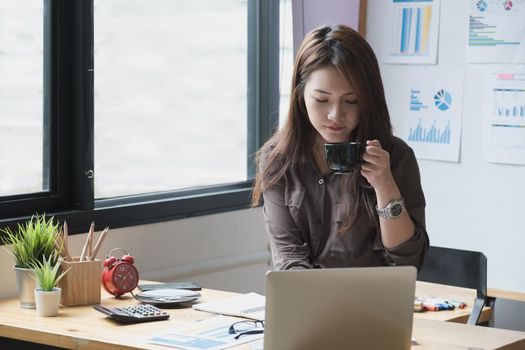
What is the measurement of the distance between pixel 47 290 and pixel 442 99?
1.92 meters

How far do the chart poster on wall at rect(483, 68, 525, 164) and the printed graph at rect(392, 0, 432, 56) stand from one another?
14.3 inches

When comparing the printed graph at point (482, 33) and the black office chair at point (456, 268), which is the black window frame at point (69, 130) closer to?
the black office chair at point (456, 268)

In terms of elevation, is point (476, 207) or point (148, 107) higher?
point (148, 107)

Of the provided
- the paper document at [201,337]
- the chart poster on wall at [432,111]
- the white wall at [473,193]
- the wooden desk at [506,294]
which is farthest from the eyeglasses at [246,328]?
the chart poster on wall at [432,111]

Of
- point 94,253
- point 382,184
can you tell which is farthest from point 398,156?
point 94,253

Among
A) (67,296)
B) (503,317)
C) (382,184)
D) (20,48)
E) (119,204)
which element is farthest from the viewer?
(503,317)

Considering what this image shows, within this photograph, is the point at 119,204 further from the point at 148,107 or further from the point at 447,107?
the point at 447,107

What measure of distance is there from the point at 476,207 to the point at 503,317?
44 centimetres

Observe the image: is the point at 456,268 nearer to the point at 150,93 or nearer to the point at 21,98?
the point at 150,93

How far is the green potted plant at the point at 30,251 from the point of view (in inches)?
116

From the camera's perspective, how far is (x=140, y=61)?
149 inches

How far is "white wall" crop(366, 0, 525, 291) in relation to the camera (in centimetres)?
388

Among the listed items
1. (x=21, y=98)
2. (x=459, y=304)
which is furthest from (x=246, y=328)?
(x=21, y=98)

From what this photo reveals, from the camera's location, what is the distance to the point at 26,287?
2.95 metres
